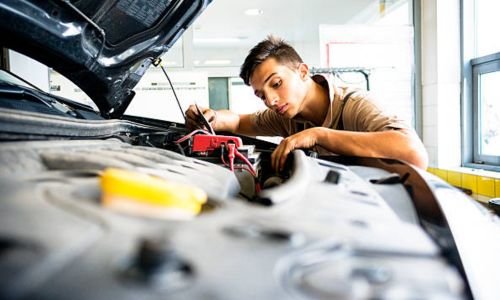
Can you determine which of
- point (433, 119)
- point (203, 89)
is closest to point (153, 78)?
point (203, 89)

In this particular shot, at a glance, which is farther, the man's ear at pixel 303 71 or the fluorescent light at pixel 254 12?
the fluorescent light at pixel 254 12

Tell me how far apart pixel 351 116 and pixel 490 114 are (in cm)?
226

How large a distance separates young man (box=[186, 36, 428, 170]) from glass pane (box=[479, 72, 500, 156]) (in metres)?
2.07

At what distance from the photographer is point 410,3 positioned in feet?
11.7

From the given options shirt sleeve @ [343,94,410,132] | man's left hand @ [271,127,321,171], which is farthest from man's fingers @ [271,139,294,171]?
shirt sleeve @ [343,94,410,132]

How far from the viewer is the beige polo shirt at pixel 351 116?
4.46 feet

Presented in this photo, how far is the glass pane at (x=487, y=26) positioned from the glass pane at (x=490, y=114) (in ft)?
0.69

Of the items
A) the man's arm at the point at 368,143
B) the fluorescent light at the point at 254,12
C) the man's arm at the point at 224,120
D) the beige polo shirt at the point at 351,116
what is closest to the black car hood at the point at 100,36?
the man's arm at the point at 224,120

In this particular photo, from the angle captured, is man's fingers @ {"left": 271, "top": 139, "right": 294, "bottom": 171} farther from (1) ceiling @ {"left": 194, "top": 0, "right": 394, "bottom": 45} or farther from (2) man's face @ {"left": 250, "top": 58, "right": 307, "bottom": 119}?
Answer: (1) ceiling @ {"left": 194, "top": 0, "right": 394, "bottom": 45}

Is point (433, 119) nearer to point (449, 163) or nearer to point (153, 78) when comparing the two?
point (449, 163)

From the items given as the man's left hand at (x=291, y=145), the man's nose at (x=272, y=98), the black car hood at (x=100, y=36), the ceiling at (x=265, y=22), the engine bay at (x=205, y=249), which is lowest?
the engine bay at (x=205, y=249)

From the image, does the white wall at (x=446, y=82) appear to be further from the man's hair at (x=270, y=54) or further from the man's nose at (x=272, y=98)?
the man's nose at (x=272, y=98)

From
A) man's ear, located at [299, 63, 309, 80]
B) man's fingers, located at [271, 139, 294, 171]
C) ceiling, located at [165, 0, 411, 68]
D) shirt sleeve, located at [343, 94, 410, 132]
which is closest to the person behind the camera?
man's fingers, located at [271, 139, 294, 171]

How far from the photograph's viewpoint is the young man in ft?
Answer: 3.98
